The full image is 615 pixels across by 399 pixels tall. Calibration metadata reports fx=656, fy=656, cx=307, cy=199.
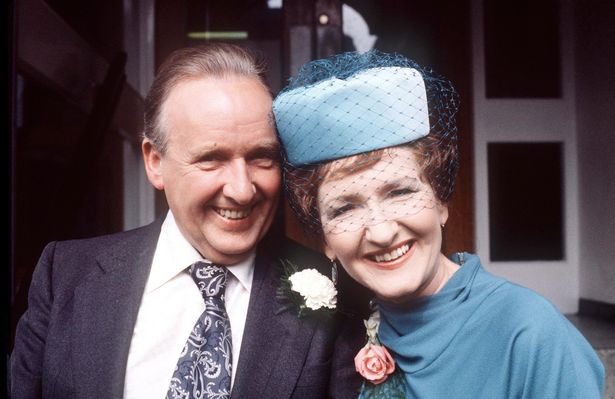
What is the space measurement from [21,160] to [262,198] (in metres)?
2.05

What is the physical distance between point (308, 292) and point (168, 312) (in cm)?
50

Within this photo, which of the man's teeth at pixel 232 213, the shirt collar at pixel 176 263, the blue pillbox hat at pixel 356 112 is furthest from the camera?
the shirt collar at pixel 176 263

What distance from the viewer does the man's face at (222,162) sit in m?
2.10

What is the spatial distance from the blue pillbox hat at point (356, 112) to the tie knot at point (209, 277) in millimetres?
520

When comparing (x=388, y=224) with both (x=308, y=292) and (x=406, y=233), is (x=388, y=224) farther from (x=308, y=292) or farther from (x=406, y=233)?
(x=308, y=292)

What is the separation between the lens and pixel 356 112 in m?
1.99

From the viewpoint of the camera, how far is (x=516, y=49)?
4.47 meters

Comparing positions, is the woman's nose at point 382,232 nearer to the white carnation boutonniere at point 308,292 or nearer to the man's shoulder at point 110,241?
the white carnation boutonniere at point 308,292

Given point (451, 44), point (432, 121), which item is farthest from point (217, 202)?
point (451, 44)

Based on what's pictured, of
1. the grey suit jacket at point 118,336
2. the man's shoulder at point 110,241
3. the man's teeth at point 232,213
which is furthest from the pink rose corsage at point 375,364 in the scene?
the man's shoulder at point 110,241

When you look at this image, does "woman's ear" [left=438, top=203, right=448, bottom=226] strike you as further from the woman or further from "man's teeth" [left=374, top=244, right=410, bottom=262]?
"man's teeth" [left=374, top=244, right=410, bottom=262]

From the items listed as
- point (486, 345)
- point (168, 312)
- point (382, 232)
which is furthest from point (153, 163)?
point (486, 345)

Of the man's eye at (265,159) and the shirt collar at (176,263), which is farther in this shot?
the shirt collar at (176,263)

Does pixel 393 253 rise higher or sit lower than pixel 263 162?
lower
